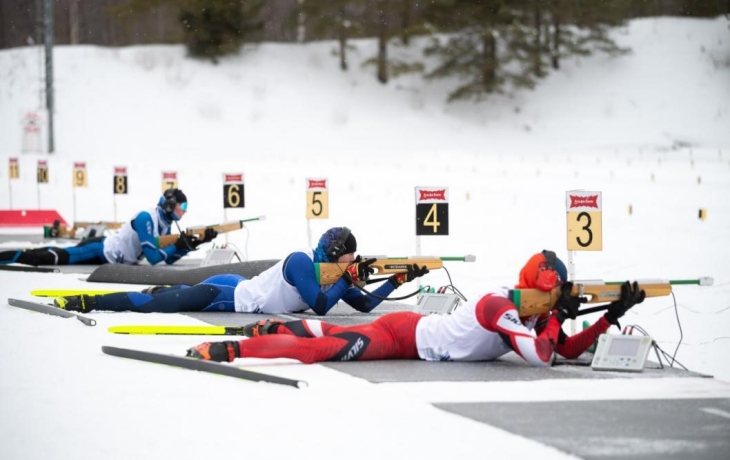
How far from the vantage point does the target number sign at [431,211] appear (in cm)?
1219

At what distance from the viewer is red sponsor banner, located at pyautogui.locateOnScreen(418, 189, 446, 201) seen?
12.2 meters

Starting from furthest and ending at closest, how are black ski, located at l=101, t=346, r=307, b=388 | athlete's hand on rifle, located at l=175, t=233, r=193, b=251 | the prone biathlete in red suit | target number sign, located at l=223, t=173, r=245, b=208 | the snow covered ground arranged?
target number sign, located at l=223, t=173, r=245, b=208
athlete's hand on rifle, located at l=175, t=233, r=193, b=251
the prone biathlete in red suit
black ski, located at l=101, t=346, r=307, b=388
the snow covered ground

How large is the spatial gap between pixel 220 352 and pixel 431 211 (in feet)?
16.9

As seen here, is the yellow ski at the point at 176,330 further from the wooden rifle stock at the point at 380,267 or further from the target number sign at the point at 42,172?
the target number sign at the point at 42,172

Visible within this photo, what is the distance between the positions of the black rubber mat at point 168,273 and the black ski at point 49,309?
248cm

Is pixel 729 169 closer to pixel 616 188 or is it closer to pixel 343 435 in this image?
pixel 616 188

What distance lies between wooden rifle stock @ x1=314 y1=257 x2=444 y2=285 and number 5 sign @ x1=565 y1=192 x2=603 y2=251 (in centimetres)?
136

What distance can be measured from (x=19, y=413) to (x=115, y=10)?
53.1 m

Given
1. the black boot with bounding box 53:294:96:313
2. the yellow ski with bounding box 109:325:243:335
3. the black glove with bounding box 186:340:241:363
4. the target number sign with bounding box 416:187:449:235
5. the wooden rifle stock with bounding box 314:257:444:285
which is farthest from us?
the target number sign with bounding box 416:187:449:235

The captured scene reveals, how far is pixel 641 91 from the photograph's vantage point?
5006 centimetres

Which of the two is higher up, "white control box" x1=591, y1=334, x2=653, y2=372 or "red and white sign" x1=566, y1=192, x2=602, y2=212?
"red and white sign" x1=566, y1=192, x2=602, y2=212

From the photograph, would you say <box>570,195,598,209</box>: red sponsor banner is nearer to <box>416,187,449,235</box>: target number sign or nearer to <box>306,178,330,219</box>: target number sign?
<box>416,187,449,235</box>: target number sign

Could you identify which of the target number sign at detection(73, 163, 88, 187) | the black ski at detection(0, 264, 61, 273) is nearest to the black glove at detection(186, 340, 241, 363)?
the black ski at detection(0, 264, 61, 273)

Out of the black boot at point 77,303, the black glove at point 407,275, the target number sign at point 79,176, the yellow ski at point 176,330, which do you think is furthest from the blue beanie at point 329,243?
the target number sign at point 79,176
